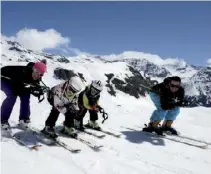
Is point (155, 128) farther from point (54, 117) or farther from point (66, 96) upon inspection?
point (66, 96)

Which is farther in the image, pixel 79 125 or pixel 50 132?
pixel 79 125

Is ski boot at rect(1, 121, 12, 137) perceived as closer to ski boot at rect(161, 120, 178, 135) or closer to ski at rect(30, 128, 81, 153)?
ski at rect(30, 128, 81, 153)

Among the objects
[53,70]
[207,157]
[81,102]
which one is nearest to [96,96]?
[81,102]

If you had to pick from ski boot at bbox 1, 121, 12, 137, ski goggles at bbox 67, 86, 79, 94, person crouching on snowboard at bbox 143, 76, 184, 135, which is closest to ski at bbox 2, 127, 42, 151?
ski boot at bbox 1, 121, 12, 137

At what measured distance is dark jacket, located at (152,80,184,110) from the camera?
11266 mm

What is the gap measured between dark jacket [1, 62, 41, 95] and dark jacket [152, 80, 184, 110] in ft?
15.5

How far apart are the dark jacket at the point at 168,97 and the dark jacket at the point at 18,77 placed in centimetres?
473

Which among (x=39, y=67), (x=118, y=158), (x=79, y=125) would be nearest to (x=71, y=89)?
(x=39, y=67)

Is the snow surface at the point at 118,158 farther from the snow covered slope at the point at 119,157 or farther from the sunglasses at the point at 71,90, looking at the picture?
the sunglasses at the point at 71,90

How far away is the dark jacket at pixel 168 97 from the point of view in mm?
11266

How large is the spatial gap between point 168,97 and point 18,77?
536cm

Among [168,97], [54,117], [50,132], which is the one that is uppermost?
[168,97]

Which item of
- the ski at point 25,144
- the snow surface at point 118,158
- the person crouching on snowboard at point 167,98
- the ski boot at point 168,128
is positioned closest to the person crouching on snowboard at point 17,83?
the ski at point 25,144

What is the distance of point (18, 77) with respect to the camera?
9.10 meters
